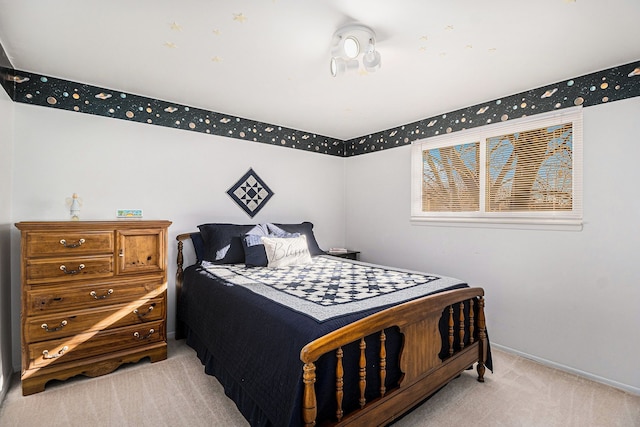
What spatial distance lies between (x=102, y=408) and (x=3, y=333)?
0.95 metres

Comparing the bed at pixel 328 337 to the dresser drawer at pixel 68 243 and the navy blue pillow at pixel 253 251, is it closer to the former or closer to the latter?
the navy blue pillow at pixel 253 251

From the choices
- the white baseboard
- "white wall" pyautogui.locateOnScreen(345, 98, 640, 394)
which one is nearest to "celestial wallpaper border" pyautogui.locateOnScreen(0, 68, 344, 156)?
"white wall" pyautogui.locateOnScreen(345, 98, 640, 394)

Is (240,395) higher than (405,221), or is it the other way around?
(405,221)

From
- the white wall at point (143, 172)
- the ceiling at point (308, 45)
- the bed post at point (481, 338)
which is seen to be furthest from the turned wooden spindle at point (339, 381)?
the white wall at point (143, 172)

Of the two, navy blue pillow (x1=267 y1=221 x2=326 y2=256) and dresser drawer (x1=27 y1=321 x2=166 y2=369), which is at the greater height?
navy blue pillow (x1=267 y1=221 x2=326 y2=256)

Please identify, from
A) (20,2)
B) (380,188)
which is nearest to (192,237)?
(20,2)

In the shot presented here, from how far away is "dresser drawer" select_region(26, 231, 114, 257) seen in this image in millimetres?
2188

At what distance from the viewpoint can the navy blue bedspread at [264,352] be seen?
1.47m

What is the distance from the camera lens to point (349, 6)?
5.55 ft

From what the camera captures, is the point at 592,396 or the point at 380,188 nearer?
the point at 592,396

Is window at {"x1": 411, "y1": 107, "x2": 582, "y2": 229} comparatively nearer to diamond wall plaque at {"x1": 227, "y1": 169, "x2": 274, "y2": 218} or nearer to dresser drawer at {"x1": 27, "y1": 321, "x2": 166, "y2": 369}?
diamond wall plaque at {"x1": 227, "y1": 169, "x2": 274, "y2": 218}

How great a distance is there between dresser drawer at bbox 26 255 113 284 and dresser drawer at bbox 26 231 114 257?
0.15 ft

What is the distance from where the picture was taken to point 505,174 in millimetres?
3039

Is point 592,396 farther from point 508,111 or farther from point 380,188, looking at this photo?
point 380,188
